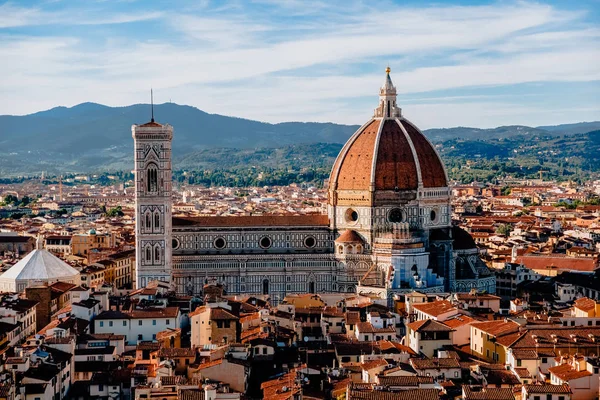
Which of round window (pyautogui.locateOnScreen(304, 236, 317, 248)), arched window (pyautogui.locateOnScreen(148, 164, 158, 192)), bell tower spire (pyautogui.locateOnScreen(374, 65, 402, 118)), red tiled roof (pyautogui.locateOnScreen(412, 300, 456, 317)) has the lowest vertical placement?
red tiled roof (pyautogui.locateOnScreen(412, 300, 456, 317))

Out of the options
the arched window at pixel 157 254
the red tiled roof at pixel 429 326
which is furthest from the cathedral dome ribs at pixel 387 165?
the red tiled roof at pixel 429 326

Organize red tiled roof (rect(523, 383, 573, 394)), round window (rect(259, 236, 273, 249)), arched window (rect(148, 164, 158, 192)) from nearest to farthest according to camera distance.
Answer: red tiled roof (rect(523, 383, 573, 394)), arched window (rect(148, 164, 158, 192)), round window (rect(259, 236, 273, 249))

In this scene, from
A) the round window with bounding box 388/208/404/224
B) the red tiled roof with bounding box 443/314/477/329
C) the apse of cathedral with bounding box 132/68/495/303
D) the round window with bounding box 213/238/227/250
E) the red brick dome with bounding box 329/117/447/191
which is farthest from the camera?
the red brick dome with bounding box 329/117/447/191

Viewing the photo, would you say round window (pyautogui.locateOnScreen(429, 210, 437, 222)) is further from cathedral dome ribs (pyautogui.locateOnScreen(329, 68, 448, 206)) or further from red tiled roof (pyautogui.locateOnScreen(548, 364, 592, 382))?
red tiled roof (pyautogui.locateOnScreen(548, 364, 592, 382))

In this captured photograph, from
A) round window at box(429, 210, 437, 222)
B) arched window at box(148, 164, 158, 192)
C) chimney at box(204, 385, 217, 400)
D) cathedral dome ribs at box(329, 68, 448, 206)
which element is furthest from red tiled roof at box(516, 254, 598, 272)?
chimney at box(204, 385, 217, 400)

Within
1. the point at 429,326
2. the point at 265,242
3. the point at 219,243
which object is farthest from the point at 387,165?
the point at 429,326

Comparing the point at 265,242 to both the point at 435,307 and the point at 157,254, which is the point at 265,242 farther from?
the point at 435,307

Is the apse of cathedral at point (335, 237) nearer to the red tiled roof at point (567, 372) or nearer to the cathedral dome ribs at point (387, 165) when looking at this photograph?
the cathedral dome ribs at point (387, 165)

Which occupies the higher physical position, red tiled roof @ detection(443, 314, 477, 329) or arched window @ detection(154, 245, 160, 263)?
arched window @ detection(154, 245, 160, 263)
